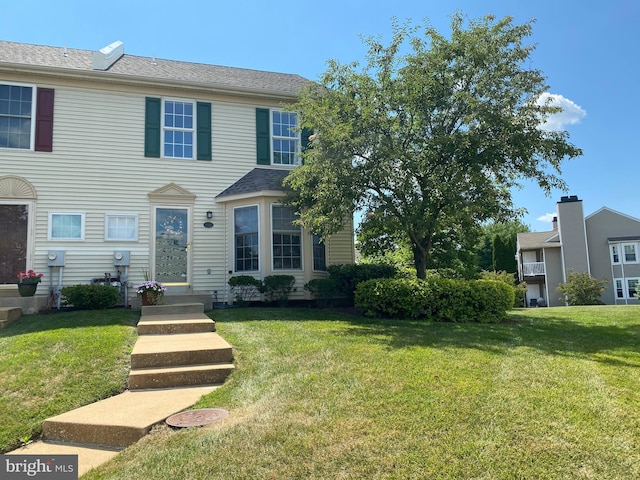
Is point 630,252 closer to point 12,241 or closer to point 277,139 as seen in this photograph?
point 277,139

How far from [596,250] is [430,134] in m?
24.8

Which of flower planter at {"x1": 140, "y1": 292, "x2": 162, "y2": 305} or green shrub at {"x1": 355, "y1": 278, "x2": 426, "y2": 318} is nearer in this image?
green shrub at {"x1": 355, "y1": 278, "x2": 426, "y2": 318}

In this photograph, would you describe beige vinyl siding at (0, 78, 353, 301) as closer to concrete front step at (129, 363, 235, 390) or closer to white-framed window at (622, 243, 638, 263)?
concrete front step at (129, 363, 235, 390)

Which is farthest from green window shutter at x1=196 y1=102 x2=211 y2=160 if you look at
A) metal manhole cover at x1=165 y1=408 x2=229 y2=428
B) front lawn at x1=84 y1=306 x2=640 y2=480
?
metal manhole cover at x1=165 y1=408 x2=229 y2=428

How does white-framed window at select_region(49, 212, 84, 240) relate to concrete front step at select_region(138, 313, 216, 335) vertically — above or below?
above

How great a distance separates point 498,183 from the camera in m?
9.97

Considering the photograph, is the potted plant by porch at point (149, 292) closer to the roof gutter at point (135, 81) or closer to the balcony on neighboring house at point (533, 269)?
the roof gutter at point (135, 81)

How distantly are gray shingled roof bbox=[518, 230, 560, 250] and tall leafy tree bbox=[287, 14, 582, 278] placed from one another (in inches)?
901

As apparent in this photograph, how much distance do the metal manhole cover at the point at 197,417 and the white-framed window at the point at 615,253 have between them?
102ft

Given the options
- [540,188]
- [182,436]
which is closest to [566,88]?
[540,188]

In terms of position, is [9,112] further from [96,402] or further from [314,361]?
[314,361]

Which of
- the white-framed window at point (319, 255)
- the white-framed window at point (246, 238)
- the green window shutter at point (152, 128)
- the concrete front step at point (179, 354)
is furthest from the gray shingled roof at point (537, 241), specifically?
the concrete front step at point (179, 354)

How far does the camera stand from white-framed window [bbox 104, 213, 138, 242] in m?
10.7
